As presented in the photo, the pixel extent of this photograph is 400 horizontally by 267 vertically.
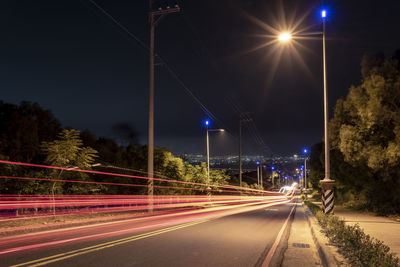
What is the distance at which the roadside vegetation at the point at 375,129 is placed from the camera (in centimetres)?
1783

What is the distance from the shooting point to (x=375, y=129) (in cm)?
1931

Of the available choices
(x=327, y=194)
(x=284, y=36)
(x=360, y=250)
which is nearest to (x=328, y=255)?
(x=360, y=250)

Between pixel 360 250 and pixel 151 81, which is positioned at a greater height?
pixel 151 81

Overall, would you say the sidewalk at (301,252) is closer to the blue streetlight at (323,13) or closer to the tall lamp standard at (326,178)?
the tall lamp standard at (326,178)

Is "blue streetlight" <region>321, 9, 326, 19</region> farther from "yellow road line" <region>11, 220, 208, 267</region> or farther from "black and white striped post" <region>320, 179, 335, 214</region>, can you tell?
"yellow road line" <region>11, 220, 208, 267</region>

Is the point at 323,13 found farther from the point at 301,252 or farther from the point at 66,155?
the point at 66,155

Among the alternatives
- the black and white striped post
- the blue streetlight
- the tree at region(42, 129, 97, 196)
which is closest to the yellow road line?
the black and white striped post

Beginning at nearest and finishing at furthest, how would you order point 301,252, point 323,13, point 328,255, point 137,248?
point 328,255
point 137,248
point 301,252
point 323,13

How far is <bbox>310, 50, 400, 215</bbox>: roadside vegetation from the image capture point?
17.8 meters

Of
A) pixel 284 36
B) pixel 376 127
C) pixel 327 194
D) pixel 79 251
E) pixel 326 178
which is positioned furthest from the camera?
pixel 376 127

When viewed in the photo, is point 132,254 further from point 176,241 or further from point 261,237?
point 261,237

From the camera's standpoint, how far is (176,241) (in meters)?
11.2

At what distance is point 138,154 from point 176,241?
34.2 metres

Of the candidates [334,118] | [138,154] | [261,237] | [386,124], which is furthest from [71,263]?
[138,154]
